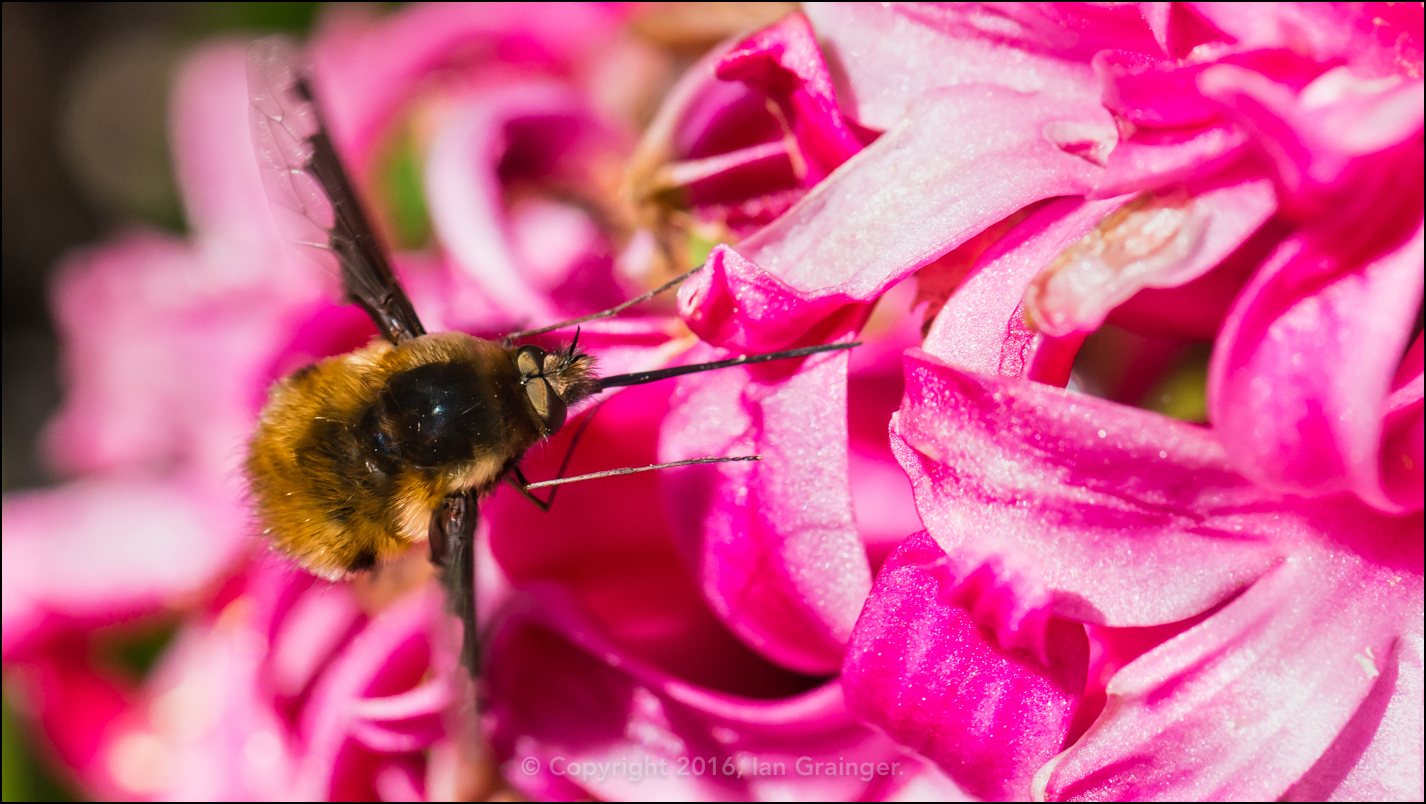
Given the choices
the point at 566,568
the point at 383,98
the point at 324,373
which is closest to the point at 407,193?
the point at 383,98

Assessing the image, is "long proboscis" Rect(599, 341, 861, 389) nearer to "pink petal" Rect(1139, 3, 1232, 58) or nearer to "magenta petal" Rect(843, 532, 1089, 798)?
"magenta petal" Rect(843, 532, 1089, 798)

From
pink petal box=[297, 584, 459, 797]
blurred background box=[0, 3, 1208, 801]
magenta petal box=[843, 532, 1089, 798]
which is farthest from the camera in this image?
blurred background box=[0, 3, 1208, 801]

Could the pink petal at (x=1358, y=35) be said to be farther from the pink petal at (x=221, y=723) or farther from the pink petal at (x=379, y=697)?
the pink petal at (x=221, y=723)

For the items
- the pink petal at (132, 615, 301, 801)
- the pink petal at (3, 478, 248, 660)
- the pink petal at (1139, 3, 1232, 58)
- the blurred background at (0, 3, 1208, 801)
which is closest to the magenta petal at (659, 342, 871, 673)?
the pink petal at (1139, 3, 1232, 58)

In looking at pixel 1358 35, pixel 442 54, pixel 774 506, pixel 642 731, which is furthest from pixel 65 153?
pixel 1358 35

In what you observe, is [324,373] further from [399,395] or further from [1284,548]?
[1284,548]

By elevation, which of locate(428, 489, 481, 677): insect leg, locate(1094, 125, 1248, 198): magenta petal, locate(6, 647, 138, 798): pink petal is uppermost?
locate(1094, 125, 1248, 198): magenta petal

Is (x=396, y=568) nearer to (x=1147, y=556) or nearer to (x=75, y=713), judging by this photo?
(x=75, y=713)
